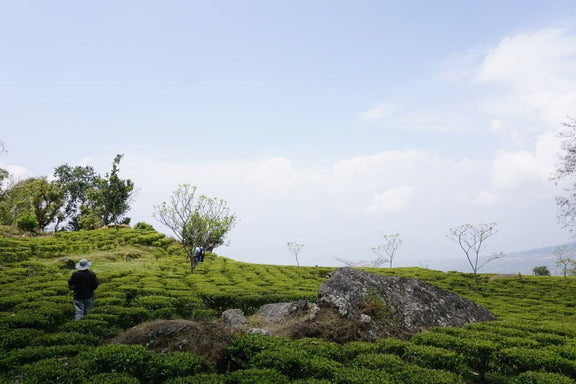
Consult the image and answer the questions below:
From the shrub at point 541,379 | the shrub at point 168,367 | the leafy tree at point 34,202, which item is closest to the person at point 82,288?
the shrub at point 168,367

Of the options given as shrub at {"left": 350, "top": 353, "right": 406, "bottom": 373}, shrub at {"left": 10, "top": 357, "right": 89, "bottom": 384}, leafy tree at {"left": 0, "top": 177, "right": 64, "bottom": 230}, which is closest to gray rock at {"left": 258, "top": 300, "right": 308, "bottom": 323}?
shrub at {"left": 350, "top": 353, "right": 406, "bottom": 373}

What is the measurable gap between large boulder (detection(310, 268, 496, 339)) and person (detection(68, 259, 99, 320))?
8514 mm

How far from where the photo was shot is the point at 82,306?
41.7ft

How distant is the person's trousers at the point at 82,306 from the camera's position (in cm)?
1233

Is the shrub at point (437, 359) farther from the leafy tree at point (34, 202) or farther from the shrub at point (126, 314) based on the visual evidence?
the leafy tree at point (34, 202)

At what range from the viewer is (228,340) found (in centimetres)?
915

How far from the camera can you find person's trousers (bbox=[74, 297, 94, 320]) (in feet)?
40.4

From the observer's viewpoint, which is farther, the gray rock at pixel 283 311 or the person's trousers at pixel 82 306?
the gray rock at pixel 283 311

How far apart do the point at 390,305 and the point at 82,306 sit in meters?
11.5

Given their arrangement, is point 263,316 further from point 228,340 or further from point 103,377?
point 103,377

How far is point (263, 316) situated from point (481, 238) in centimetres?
2450

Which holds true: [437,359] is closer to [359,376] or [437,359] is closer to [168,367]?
[359,376]

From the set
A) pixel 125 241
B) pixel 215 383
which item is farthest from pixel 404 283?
pixel 125 241

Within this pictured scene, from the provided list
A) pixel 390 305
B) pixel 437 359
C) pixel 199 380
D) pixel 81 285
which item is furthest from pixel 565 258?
pixel 81 285
